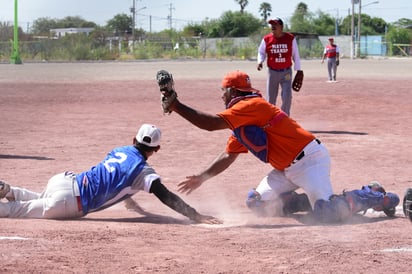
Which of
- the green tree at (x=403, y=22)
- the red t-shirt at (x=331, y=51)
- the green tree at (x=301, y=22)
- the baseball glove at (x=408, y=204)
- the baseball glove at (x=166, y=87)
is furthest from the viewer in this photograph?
the green tree at (x=403, y=22)

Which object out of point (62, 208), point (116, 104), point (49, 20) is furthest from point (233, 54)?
point (49, 20)

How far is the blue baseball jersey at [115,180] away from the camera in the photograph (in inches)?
264

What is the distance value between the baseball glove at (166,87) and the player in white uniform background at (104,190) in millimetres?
521

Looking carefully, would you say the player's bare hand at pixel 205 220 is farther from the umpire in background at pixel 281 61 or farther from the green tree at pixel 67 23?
the green tree at pixel 67 23

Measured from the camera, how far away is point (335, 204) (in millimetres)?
6793

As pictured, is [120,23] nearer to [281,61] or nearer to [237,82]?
[281,61]

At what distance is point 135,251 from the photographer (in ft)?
18.2

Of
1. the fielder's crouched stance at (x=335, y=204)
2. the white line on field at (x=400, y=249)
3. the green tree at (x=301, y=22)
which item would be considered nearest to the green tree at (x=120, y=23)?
the green tree at (x=301, y=22)

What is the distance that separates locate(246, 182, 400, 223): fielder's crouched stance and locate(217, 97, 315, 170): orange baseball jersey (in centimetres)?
49

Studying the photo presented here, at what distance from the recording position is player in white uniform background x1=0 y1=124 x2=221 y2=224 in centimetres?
669

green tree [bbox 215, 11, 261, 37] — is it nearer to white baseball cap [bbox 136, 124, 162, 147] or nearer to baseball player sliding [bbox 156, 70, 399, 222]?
baseball player sliding [bbox 156, 70, 399, 222]

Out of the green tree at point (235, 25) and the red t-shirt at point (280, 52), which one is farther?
the green tree at point (235, 25)

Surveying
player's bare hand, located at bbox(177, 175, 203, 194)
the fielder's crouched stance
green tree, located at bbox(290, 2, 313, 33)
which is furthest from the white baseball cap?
green tree, located at bbox(290, 2, 313, 33)

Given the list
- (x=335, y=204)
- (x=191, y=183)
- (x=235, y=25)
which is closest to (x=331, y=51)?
(x=191, y=183)
